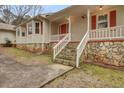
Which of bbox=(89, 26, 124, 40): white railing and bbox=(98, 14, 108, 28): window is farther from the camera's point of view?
bbox=(98, 14, 108, 28): window

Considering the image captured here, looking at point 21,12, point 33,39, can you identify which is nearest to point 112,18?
point 33,39

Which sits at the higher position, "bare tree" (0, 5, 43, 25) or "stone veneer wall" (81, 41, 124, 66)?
"bare tree" (0, 5, 43, 25)

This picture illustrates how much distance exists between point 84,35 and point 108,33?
2.96 metres

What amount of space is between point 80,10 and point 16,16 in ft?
75.4

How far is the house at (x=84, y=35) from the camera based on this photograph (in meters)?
8.61

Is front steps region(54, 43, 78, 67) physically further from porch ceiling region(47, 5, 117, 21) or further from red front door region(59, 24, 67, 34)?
red front door region(59, 24, 67, 34)

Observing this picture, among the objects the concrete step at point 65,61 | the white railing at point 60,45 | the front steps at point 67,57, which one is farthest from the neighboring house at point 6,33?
the concrete step at point 65,61

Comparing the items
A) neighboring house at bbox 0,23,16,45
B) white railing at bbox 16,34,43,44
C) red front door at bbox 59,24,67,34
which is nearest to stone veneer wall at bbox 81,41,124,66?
red front door at bbox 59,24,67,34

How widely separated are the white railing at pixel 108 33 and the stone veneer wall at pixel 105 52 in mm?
511

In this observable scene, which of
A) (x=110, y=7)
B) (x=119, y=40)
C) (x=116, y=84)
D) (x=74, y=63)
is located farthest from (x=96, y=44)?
(x=116, y=84)

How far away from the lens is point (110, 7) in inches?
403

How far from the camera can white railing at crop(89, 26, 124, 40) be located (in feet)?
29.5

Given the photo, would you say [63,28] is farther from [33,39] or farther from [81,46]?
[81,46]
